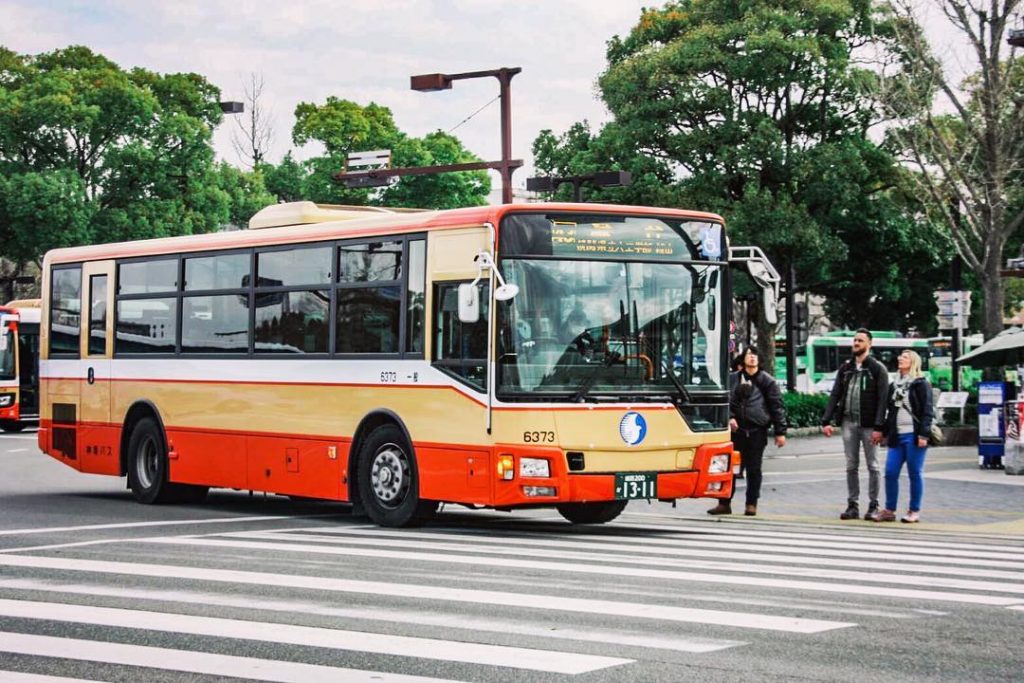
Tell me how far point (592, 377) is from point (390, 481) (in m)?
2.30

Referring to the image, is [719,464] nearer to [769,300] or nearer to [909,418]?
[769,300]

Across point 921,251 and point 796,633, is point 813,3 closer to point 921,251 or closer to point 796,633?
point 921,251

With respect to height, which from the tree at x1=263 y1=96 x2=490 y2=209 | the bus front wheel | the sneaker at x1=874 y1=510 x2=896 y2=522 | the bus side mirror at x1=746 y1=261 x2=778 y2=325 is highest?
the tree at x1=263 y1=96 x2=490 y2=209

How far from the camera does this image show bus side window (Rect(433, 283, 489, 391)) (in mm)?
13672

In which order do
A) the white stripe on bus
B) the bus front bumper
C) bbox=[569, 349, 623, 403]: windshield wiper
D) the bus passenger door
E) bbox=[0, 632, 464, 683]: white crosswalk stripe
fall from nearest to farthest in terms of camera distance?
1. bbox=[0, 632, 464, 683]: white crosswalk stripe
2. the white stripe on bus
3. the bus front bumper
4. bbox=[569, 349, 623, 403]: windshield wiper
5. the bus passenger door

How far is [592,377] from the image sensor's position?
13578mm

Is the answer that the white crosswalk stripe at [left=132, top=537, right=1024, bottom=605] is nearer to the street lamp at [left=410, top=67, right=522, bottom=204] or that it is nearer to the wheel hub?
the wheel hub

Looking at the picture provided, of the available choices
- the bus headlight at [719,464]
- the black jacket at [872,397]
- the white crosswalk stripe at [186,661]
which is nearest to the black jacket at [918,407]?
the black jacket at [872,397]

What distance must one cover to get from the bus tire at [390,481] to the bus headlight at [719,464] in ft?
8.31

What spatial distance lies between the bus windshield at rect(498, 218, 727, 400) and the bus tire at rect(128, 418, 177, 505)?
592cm

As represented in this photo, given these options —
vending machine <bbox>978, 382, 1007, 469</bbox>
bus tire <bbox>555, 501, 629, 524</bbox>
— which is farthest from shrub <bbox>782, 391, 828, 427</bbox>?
bus tire <bbox>555, 501, 629, 524</bbox>

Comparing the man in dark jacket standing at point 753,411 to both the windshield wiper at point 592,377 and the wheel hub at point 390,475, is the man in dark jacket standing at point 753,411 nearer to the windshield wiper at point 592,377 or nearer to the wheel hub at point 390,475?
the windshield wiper at point 592,377

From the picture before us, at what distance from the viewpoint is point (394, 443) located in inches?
575

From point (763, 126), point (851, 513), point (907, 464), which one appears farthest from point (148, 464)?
point (763, 126)
